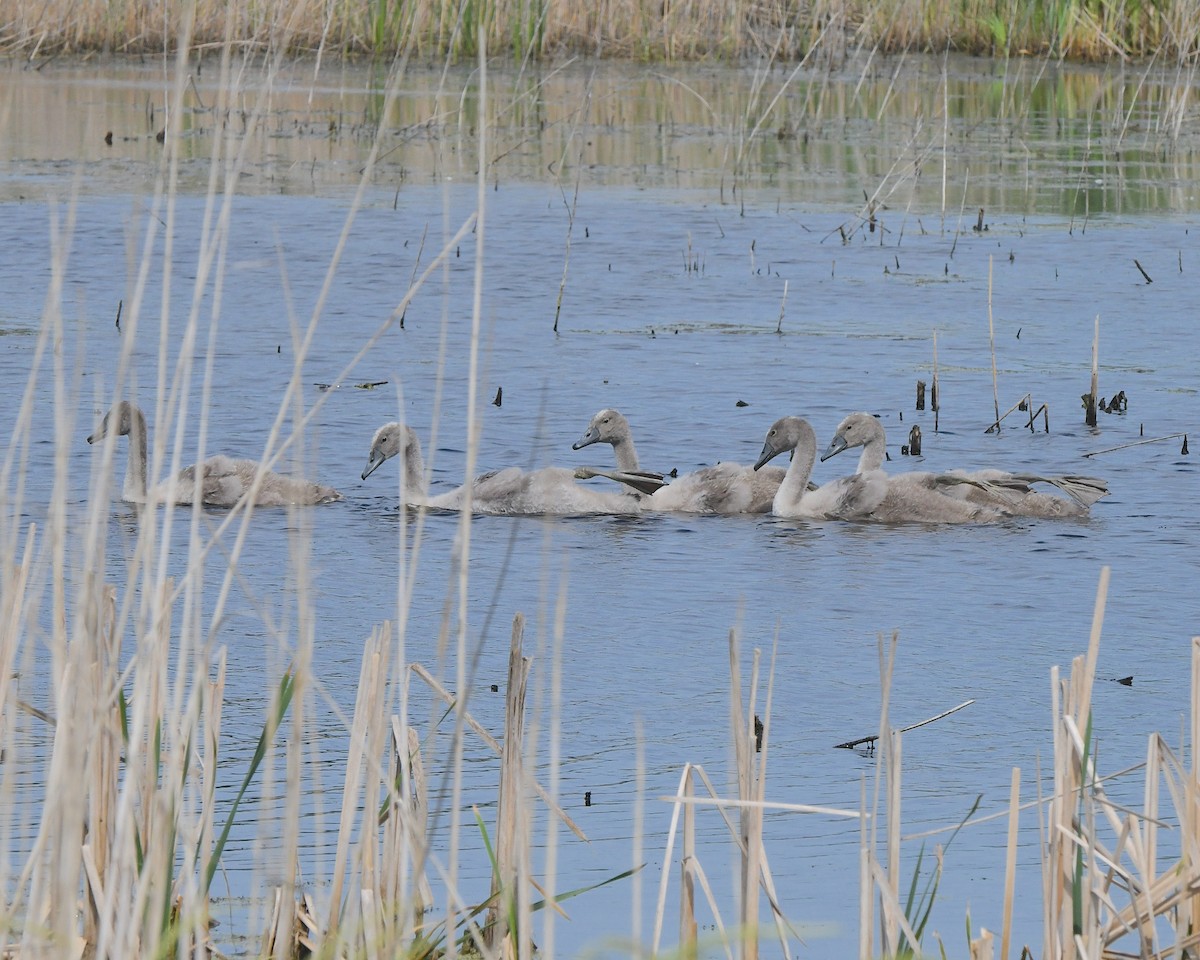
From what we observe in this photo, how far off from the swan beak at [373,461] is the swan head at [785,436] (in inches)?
63.6

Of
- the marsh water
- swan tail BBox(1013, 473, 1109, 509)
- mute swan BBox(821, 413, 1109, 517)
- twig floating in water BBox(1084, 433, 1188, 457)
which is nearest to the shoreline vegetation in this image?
the marsh water

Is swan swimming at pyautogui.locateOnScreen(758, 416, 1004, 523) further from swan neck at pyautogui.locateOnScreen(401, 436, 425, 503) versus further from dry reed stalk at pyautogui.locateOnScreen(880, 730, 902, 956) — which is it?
dry reed stalk at pyautogui.locateOnScreen(880, 730, 902, 956)

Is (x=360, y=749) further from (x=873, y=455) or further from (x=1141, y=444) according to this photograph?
(x=1141, y=444)

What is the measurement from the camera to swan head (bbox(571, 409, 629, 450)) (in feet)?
30.4

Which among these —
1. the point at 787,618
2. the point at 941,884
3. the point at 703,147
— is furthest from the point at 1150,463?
the point at 703,147

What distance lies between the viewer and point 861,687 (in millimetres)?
6254

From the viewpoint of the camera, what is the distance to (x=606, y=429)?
9320mm

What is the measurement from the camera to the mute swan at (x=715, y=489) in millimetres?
8859

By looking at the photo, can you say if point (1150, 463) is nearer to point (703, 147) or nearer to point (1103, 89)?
point (703, 147)

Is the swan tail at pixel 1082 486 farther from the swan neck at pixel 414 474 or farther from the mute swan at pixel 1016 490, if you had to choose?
the swan neck at pixel 414 474

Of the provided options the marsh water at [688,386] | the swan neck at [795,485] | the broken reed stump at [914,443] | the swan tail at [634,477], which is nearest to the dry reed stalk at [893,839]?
the marsh water at [688,386]

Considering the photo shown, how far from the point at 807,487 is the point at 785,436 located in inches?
11.3

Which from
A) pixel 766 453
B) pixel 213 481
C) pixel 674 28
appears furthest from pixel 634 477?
pixel 674 28

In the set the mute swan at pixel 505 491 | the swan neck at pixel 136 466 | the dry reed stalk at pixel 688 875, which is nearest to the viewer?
the dry reed stalk at pixel 688 875
